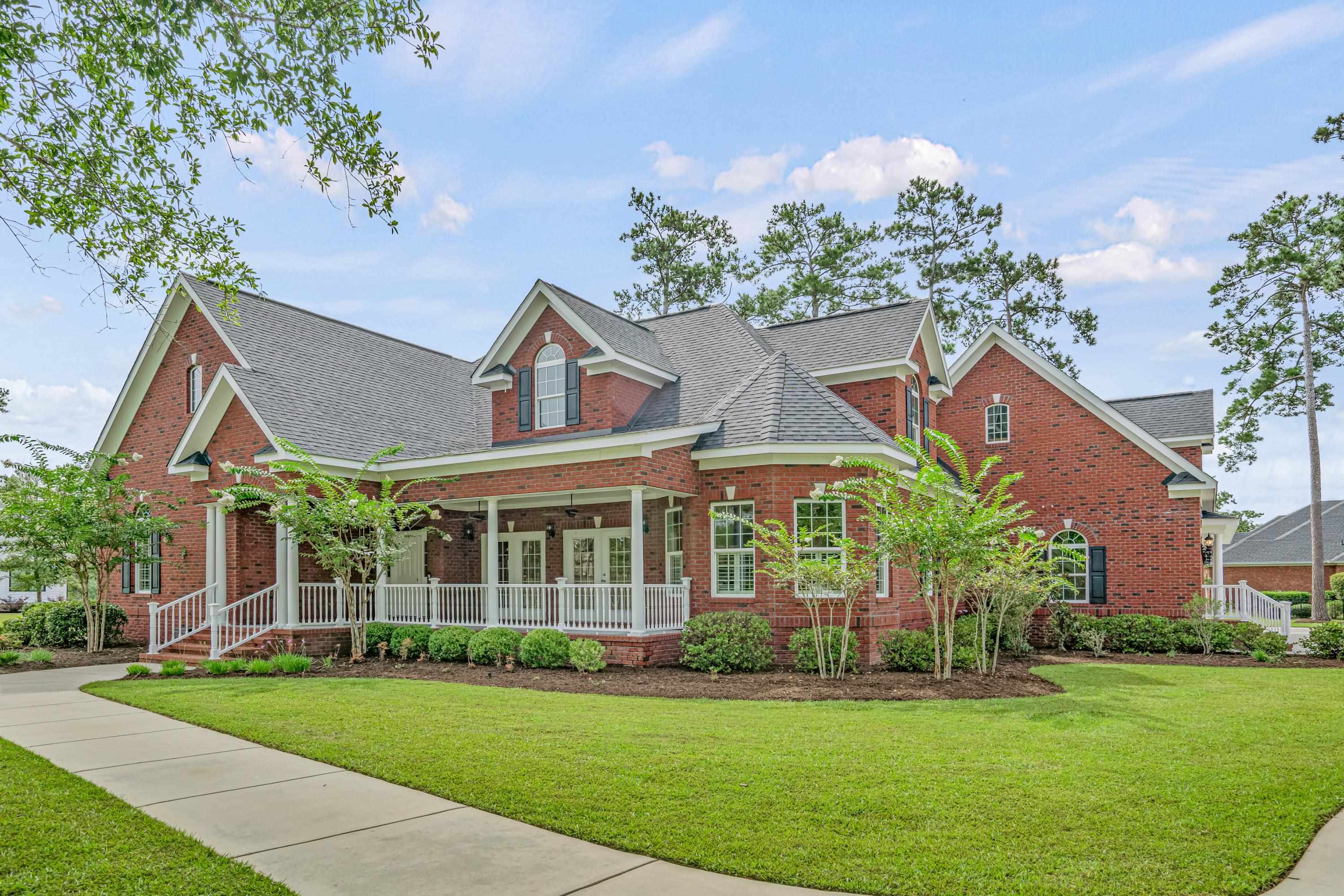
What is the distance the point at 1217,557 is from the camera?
21578mm

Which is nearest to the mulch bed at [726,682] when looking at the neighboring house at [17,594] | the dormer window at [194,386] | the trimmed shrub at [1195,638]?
the trimmed shrub at [1195,638]

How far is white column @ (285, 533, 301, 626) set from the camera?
54.4ft

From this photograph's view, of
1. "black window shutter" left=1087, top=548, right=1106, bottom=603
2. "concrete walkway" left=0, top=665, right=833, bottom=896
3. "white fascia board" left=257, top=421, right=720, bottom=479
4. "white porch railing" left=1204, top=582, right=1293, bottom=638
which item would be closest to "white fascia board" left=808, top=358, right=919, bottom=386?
"white fascia board" left=257, top=421, right=720, bottom=479

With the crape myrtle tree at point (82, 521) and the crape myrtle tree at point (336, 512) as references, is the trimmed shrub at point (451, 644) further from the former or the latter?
the crape myrtle tree at point (82, 521)

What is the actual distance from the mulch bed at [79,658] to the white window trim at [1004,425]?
19.6m

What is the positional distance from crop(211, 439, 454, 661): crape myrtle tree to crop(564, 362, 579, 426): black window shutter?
269 centimetres

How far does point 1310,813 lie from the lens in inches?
238

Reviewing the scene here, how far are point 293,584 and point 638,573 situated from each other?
698 cm

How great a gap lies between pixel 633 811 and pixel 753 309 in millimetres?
32446

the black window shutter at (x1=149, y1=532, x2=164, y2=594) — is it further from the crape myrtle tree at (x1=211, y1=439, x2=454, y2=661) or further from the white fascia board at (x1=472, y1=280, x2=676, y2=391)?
the white fascia board at (x1=472, y1=280, x2=676, y2=391)

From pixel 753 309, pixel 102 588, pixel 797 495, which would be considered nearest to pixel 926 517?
pixel 797 495

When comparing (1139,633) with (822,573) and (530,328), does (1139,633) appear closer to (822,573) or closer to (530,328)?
(822,573)

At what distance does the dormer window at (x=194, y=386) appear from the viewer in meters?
20.7

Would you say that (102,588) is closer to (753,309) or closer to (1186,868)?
(1186,868)
